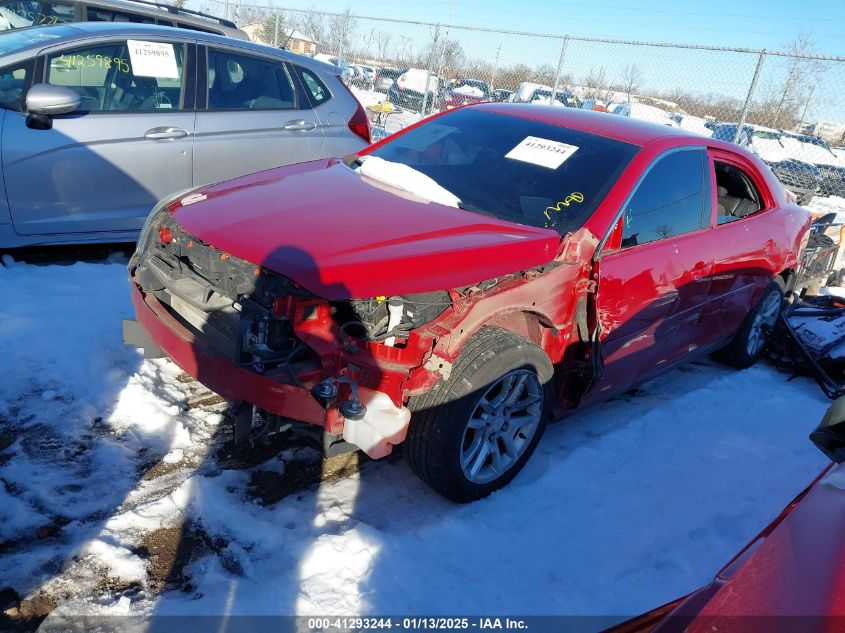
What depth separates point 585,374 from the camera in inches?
139

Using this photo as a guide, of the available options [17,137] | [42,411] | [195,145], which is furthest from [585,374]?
[17,137]

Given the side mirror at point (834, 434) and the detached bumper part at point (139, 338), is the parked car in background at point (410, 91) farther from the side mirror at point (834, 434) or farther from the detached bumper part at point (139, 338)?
the side mirror at point (834, 434)

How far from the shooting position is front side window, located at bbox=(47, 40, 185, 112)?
490cm

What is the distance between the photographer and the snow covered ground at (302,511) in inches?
98.3

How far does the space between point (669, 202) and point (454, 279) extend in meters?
1.75

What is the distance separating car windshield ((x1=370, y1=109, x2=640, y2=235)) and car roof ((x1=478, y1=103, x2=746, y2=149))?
8 cm

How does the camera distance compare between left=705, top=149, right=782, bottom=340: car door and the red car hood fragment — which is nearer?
the red car hood fragment

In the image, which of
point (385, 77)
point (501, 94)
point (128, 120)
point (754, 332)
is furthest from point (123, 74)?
point (385, 77)

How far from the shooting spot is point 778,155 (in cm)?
1364

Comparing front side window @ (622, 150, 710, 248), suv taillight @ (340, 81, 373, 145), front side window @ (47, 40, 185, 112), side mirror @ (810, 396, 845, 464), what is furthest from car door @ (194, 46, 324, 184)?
side mirror @ (810, 396, 845, 464)

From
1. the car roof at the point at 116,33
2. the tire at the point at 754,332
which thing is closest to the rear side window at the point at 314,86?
the car roof at the point at 116,33

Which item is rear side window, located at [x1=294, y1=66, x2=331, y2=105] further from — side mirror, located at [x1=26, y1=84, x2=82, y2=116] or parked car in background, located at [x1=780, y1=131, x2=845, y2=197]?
parked car in background, located at [x1=780, y1=131, x2=845, y2=197]

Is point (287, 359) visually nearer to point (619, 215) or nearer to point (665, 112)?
point (619, 215)

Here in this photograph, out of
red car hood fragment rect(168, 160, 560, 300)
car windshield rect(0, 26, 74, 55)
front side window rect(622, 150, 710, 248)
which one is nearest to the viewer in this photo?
red car hood fragment rect(168, 160, 560, 300)
